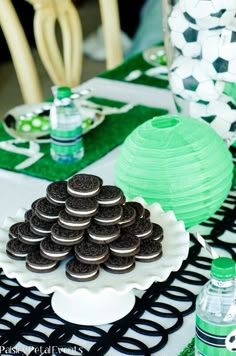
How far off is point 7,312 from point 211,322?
274 millimetres

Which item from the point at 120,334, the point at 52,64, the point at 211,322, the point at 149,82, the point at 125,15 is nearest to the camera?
the point at 211,322

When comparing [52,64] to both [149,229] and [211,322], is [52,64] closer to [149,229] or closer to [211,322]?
[149,229]

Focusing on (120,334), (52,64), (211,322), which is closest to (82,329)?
(120,334)

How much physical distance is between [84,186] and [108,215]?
0.05m

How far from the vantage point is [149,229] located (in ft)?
2.61

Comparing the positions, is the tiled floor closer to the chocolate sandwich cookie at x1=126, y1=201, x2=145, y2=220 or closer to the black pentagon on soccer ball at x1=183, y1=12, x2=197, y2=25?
the black pentagon on soccer ball at x1=183, y1=12, x2=197, y2=25

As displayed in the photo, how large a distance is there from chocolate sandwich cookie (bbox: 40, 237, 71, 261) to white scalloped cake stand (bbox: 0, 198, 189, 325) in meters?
0.02

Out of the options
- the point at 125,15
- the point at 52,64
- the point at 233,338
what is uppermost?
the point at 233,338

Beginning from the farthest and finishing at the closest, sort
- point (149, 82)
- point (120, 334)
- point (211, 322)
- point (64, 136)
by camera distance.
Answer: point (149, 82), point (64, 136), point (120, 334), point (211, 322)

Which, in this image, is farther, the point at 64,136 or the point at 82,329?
the point at 64,136

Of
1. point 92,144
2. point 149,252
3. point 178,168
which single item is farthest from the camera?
point 92,144

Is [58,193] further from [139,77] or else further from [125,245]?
[139,77]

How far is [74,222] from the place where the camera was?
754 mm

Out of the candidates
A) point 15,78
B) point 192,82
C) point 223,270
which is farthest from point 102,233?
point 15,78
